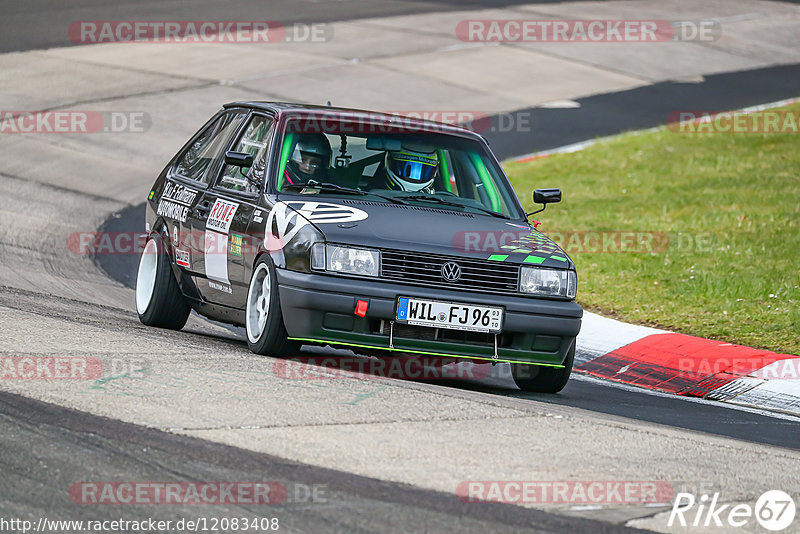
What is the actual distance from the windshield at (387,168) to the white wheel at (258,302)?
59 cm

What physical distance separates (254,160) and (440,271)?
5.57 ft

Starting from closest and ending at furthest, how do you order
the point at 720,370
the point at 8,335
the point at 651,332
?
the point at 8,335 → the point at 720,370 → the point at 651,332

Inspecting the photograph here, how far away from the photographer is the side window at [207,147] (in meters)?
8.65

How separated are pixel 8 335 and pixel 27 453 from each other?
2.14 meters

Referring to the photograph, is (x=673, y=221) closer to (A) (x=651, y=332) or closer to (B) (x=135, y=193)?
(A) (x=651, y=332)

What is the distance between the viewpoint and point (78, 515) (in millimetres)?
4191

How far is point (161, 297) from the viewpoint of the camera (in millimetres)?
8531

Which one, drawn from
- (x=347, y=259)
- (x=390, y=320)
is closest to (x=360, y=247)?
(x=347, y=259)

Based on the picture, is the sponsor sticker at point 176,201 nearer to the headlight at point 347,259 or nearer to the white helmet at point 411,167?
the white helmet at point 411,167

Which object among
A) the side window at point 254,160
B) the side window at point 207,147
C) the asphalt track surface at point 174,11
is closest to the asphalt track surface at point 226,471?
the side window at point 254,160

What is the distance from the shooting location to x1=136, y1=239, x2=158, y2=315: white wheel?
8772 millimetres

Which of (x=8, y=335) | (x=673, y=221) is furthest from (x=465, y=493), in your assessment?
(x=673, y=221)

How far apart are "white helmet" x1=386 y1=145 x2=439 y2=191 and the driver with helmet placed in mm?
406

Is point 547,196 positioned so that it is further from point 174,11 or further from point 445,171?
point 174,11
